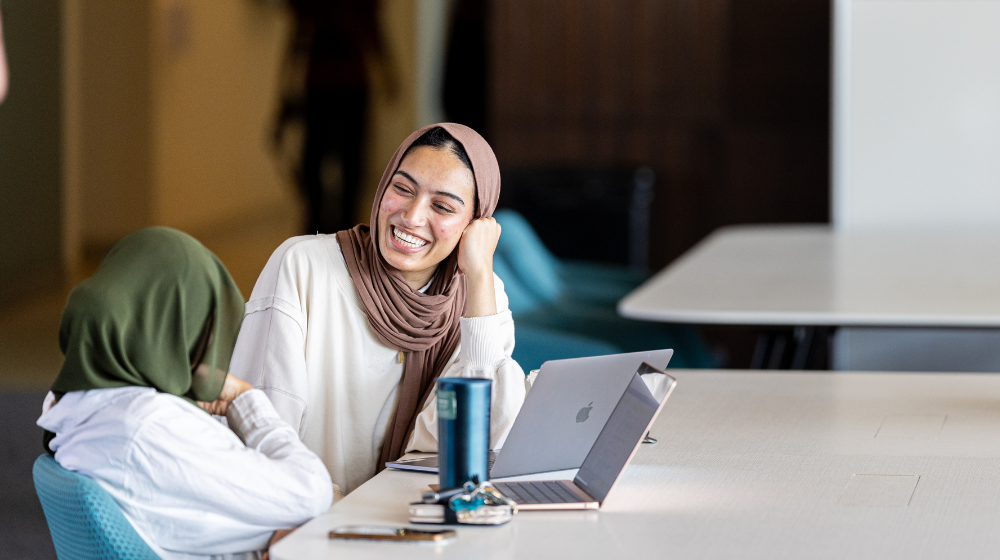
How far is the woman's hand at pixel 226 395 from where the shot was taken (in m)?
1.41

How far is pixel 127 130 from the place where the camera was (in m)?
6.05

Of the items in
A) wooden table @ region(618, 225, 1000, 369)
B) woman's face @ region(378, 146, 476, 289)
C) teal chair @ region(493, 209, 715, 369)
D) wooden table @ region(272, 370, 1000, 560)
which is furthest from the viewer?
teal chair @ region(493, 209, 715, 369)

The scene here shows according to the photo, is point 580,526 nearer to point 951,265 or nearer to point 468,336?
point 468,336

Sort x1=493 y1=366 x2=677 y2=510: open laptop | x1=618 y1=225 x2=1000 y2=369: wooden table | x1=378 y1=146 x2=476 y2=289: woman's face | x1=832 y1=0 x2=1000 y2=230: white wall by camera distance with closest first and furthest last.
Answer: x1=493 y1=366 x2=677 y2=510: open laptop
x1=378 y1=146 x2=476 y2=289: woman's face
x1=618 y1=225 x2=1000 y2=369: wooden table
x1=832 y1=0 x2=1000 y2=230: white wall

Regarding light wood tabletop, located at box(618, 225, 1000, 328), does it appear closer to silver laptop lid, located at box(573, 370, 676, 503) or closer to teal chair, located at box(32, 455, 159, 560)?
silver laptop lid, located at box(573, 370, 676, 503)

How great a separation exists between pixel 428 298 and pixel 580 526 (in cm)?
50

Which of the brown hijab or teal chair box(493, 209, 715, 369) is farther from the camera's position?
teal chair box(493, 209, 715, 369)

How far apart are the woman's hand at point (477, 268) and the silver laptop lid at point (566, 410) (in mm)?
246

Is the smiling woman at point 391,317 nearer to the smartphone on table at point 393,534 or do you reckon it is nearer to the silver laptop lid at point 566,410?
the silver laptop lid at point 566,410

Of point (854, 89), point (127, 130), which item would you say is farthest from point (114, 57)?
point (854, 89)

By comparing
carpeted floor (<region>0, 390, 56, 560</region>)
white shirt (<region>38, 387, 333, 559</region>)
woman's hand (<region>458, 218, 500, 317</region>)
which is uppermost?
woman's hand (<region>458, 218, 500, 317</region>)

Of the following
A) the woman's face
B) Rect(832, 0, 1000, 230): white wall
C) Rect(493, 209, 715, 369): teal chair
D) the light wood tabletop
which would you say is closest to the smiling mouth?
the woman's face

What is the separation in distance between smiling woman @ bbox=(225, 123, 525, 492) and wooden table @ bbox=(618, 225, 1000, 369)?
47.8 inches

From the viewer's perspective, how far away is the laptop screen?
1341 mm
